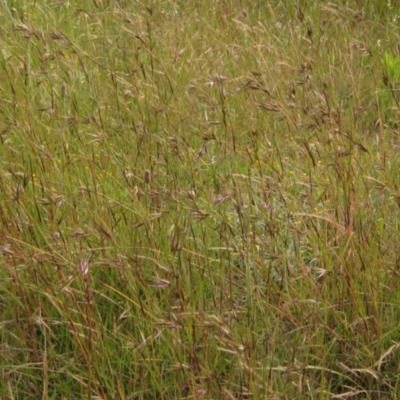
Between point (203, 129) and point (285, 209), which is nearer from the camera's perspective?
point (285, 209)

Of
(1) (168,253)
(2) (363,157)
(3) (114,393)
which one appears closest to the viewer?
(3) (114,393)

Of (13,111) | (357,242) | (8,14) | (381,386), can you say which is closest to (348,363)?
(381,386)

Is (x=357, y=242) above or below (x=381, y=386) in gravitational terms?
above

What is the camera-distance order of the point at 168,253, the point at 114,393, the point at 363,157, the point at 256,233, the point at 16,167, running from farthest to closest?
1. the point at 363,157
2. the point at 16,167
3. the point at 256,233
4. the point at 168,253
5. the point at 114,393

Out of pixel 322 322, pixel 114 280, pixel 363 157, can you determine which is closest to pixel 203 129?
pixel 363 157

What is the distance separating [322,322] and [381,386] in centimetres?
22

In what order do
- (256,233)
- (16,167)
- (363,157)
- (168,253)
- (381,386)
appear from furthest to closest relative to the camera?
(363,157)
(16,167)
(256,233)
(168,253)
(381,386)

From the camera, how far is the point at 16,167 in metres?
3.11

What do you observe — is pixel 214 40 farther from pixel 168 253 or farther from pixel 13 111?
pixel 168 253

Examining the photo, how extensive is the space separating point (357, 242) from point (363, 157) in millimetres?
938

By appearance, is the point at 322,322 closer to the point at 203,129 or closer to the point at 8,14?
the point at 203,129

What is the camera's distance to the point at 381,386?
2408 millimetres

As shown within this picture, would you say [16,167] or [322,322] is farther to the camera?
[16,167]

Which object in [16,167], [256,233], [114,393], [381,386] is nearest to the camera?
[114,393]
